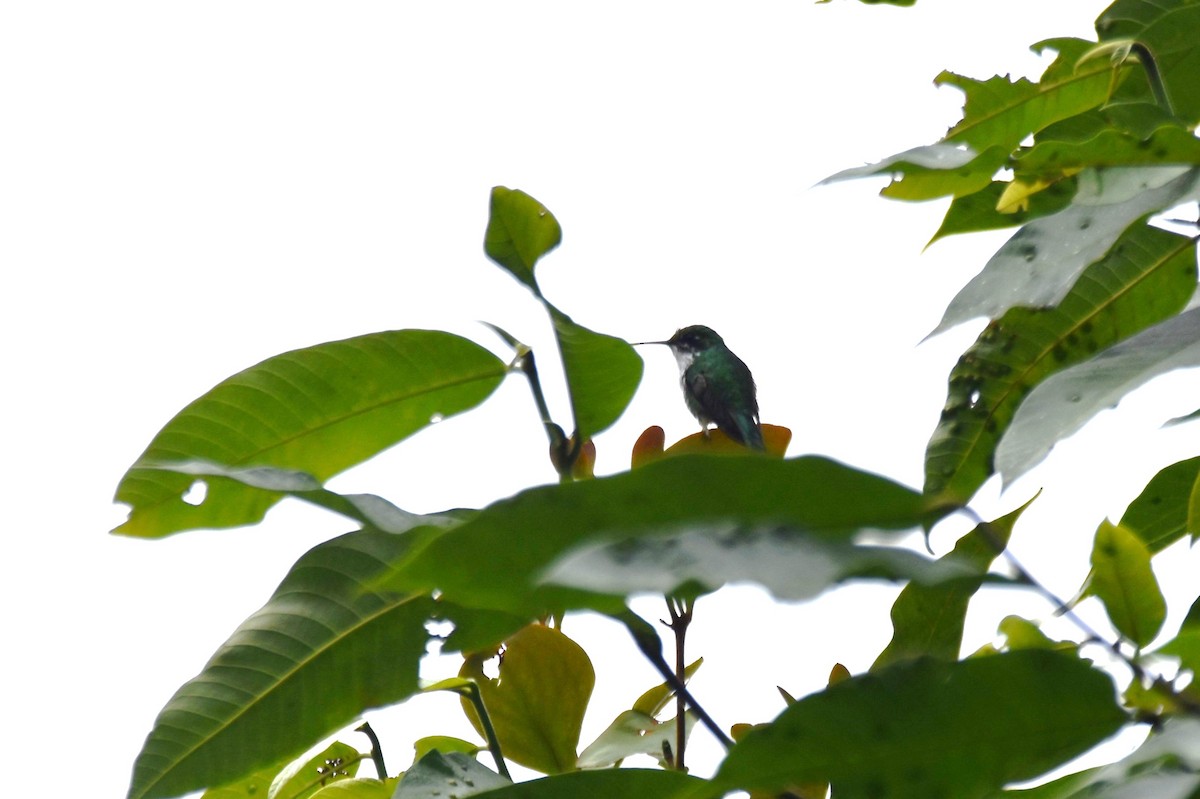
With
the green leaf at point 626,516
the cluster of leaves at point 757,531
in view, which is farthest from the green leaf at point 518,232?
the green leaf at point 626,516

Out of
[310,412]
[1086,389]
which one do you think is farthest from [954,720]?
[310,412]

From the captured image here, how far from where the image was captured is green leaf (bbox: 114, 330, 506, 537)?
1.25 meters

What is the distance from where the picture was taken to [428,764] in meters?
1.19

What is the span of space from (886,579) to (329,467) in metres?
0.83

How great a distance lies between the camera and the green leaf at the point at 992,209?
134 centimetres

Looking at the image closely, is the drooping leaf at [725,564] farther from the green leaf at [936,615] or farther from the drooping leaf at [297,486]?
the green leaf at [936,615]

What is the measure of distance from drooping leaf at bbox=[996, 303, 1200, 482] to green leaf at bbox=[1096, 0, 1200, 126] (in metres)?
0.58

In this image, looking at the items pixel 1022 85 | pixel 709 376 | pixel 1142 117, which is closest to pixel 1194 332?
pixel 1142 117

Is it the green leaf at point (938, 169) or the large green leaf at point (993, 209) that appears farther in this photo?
the large green leaf at point (993, 209)

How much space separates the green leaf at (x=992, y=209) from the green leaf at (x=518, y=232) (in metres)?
0.46

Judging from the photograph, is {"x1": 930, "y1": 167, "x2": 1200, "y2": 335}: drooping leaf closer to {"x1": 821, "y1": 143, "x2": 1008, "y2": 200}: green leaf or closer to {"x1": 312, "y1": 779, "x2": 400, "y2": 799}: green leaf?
{"x1": 821, "y1": 143, "x2": 1008, "y2": 200}: green leaf

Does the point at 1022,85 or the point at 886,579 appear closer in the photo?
the point at 886,579

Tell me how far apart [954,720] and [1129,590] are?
10.4 inches

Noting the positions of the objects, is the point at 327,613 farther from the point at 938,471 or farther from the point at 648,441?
the point at 938,471
